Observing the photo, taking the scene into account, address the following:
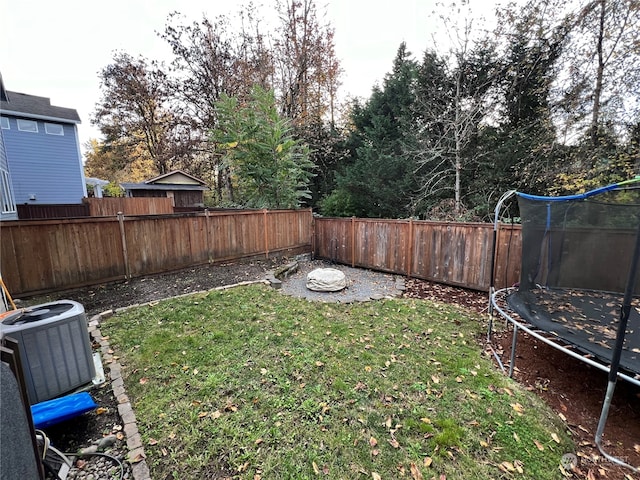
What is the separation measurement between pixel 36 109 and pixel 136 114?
7832 mm

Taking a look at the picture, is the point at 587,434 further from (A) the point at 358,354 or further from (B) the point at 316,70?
(B) the point at 316,70

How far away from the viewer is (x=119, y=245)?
205 inches

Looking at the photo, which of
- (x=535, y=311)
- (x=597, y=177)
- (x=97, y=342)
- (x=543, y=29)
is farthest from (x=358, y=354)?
(x=543, y=29)

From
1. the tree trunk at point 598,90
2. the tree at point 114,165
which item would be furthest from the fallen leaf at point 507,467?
the tree at point 114,165

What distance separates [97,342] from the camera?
3184 mm

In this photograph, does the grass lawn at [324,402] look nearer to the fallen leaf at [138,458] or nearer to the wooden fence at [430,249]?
the fallen leaf at [138,458]

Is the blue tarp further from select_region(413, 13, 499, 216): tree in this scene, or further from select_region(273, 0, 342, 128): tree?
select_region(273, 0, 342, 128): tree

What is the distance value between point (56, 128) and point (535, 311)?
1672cm

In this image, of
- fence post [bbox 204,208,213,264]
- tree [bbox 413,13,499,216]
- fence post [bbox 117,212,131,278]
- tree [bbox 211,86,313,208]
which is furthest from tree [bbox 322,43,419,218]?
fence post [bbox 117,212,131,278]

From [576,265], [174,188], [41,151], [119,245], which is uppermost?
[41,151]

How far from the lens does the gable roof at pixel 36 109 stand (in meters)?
10.4

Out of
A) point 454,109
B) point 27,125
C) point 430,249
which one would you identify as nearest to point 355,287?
point 430,249

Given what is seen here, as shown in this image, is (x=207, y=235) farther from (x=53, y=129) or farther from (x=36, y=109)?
(x=36, y=109)

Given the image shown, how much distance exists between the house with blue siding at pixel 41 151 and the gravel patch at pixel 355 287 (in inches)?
462
